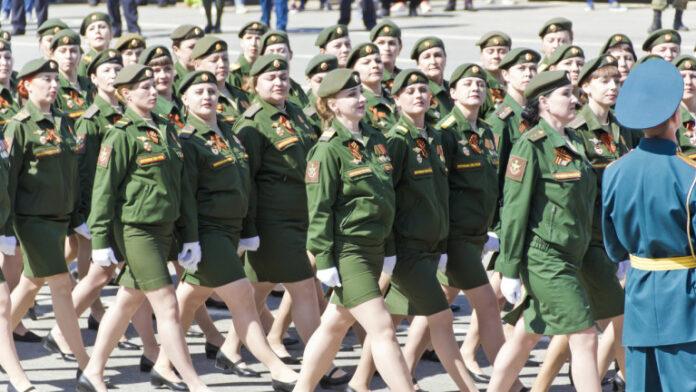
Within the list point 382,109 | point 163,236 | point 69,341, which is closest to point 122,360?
point 69,341

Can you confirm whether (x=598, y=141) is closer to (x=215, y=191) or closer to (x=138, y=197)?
(x=215, y=191)

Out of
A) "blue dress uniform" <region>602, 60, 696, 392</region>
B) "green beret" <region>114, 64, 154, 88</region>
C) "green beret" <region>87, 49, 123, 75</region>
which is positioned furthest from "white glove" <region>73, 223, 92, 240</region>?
"blue dress uniform" <region>602, 60, 696, 392</region>

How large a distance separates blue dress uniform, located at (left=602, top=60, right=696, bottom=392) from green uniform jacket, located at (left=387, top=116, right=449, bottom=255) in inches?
63.3

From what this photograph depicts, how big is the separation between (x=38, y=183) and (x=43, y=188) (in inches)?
1.5

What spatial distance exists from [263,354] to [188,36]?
334 cm

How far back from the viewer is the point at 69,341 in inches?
359

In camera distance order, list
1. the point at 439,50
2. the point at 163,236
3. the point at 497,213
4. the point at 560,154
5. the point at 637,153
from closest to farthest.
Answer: the point at 637,153, the point at 560,154, the point at 163,236, the point at 497,213, the point at 439,50

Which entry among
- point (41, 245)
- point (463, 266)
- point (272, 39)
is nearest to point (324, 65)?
point (272, 39)

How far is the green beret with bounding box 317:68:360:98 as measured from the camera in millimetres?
8484

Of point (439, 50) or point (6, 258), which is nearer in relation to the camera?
point (6, 258)

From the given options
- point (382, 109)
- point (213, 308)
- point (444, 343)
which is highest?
point (382, 109)

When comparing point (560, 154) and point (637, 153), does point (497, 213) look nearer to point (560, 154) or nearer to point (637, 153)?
point (560, 154)

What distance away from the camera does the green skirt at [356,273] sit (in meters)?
8.20

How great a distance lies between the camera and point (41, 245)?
912cm
